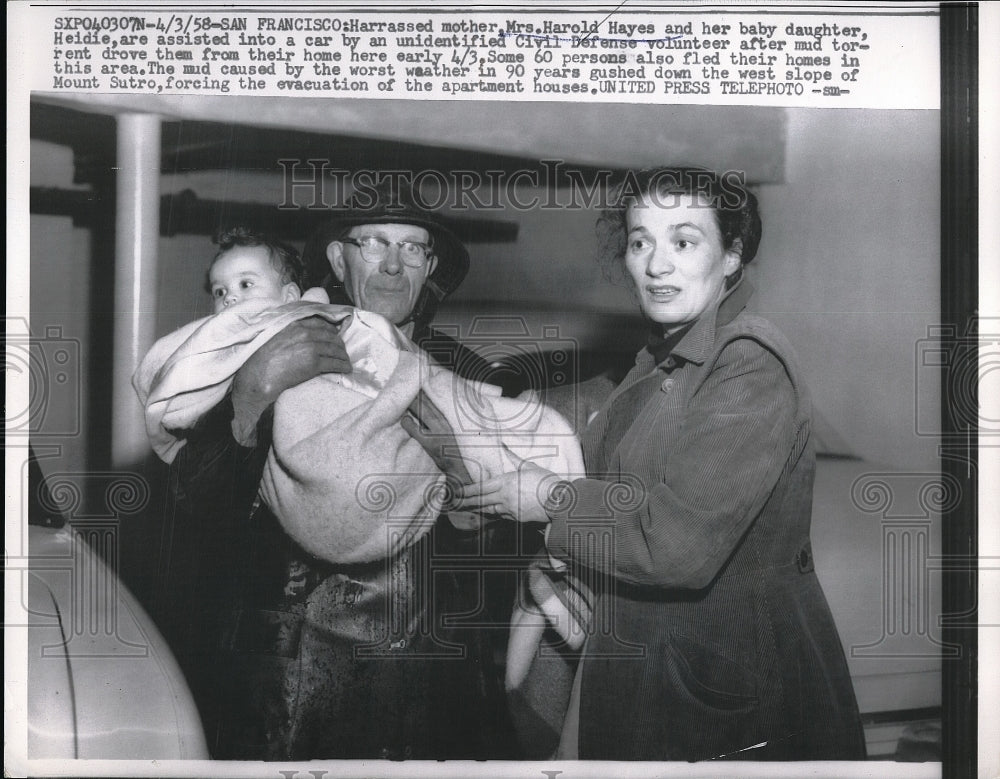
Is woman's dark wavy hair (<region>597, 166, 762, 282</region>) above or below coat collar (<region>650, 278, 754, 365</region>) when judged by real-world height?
above

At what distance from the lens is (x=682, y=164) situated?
3.66m

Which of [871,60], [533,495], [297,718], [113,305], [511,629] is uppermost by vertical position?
[871,60]

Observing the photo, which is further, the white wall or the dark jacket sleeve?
the white wall

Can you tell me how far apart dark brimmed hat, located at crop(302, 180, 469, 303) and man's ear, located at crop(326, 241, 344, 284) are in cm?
1

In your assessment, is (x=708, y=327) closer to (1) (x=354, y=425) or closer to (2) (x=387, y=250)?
A: (2) (x=387, y=250)

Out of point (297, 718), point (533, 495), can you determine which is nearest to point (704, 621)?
point (533, 495)

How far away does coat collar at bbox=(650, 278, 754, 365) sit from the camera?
3.61 meters

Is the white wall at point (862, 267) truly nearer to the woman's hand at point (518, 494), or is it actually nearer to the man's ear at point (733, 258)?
the man's ear at point (733, 258)

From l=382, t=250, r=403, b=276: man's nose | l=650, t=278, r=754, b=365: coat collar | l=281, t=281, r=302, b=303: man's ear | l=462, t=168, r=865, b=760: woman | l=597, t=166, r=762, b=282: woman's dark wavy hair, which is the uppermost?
l=597, t=166, r=762, b=282: woman's dark wavy hair

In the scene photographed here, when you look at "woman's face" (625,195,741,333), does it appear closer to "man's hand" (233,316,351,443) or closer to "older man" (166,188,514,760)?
"older man" (166,188,514,760)

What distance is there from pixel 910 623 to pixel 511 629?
1.61 m

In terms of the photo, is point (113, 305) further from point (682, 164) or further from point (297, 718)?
point (682, 164)

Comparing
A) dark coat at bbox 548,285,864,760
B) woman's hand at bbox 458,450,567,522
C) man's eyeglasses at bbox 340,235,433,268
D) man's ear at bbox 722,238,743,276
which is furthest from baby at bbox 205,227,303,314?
man's ear at bbox 722,238,743,276

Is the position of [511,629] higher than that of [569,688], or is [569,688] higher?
[511,629]
